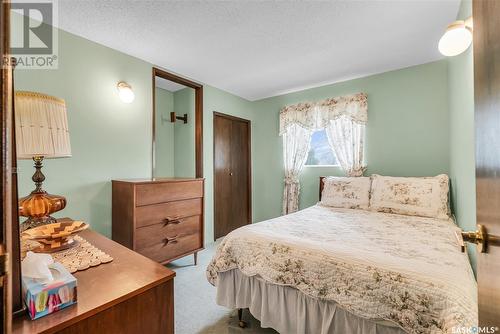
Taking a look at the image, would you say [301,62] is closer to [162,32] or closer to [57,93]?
[162,32]

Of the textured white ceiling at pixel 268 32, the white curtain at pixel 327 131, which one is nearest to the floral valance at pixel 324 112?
the white curtain at pixel 327 131

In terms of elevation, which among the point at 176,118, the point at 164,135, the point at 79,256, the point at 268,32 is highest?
the point at 268,32

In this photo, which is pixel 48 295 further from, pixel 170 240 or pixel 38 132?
pixel 170 240

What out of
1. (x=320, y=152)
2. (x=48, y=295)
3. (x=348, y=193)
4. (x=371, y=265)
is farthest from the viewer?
(x=320, y=152)

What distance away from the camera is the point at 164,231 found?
2.24 metres

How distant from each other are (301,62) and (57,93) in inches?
98.5

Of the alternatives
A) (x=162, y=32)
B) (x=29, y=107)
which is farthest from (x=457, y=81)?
(x=29, y=107)

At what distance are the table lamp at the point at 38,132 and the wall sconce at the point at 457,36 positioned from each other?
2259 millimetres

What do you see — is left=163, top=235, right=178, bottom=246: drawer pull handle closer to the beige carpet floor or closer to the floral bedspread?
the beige carpet floor

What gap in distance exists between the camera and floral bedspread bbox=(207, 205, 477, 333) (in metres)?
0.93

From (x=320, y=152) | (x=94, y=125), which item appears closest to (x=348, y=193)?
(x=320, y=152)

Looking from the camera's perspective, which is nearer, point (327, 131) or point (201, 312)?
point (201, 312)

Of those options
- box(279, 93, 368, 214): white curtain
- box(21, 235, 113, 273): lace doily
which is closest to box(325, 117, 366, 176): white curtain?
box(279, 93, 368, 214): white curtain

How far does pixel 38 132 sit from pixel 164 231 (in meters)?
1.50
